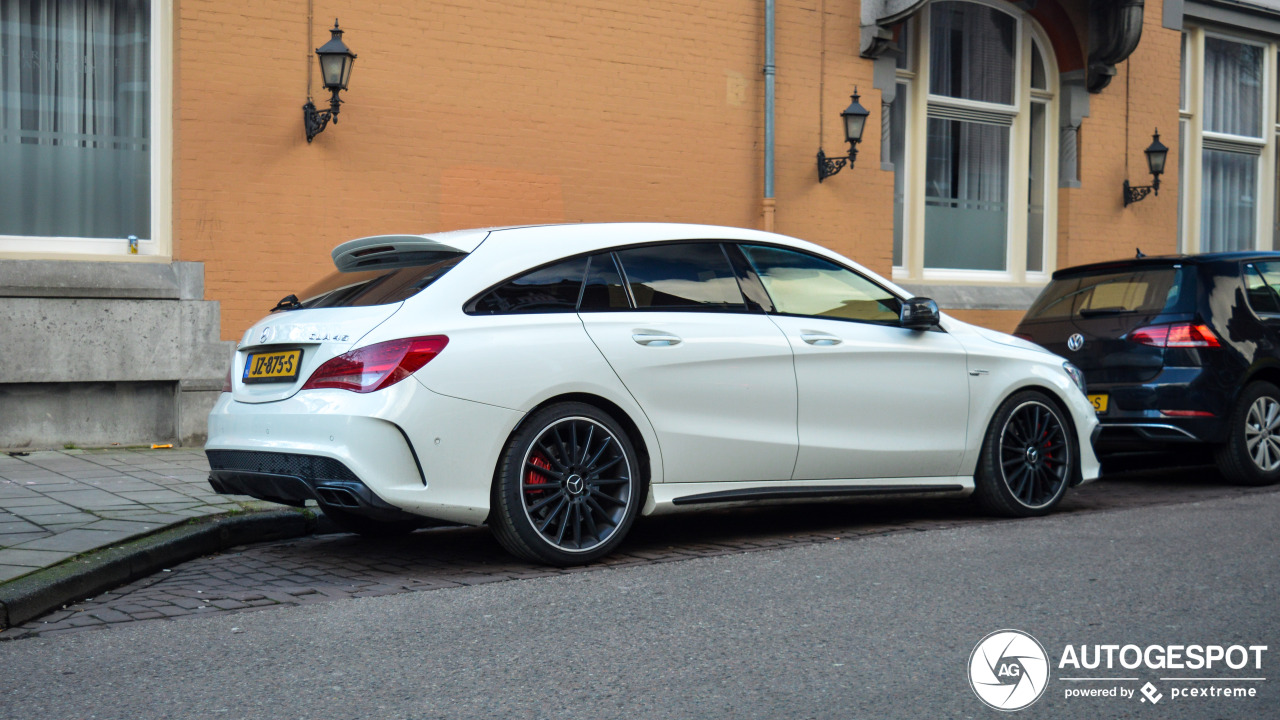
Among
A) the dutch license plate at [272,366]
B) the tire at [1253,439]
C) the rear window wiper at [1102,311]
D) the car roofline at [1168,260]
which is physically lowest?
the tire at [1253,439]

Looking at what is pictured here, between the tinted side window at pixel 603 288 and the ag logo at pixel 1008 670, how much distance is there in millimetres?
2318

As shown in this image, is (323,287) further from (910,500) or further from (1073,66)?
(1073,66)

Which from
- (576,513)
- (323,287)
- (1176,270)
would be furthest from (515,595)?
(1176,270)

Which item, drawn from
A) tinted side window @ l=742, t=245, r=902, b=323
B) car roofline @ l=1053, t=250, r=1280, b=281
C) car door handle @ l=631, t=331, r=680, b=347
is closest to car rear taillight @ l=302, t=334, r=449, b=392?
car door handle @ l=631, t=331, r=680, b=347

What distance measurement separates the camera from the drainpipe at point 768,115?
12.3 metres

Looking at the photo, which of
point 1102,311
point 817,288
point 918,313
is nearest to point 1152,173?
point 1102,311

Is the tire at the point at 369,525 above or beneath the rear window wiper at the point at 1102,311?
beneath

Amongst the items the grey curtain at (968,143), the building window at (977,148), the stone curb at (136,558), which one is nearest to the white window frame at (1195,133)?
the building window at (977,148)

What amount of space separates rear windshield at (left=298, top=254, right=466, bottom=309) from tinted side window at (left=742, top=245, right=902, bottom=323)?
1689 mm

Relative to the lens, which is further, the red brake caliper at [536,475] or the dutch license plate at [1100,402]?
the dutch license plate at [1100,402]

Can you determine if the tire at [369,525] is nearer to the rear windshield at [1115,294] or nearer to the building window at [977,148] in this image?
the rear windshield at [1115,294]

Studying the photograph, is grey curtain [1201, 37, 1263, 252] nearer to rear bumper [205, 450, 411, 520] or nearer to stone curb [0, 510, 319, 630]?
stone curb [0, 510, 319, 630]

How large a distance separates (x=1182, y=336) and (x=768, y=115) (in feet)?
16.7

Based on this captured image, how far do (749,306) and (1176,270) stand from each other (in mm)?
4006
